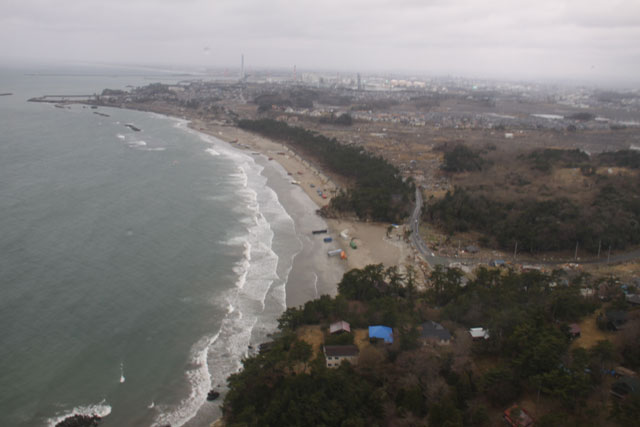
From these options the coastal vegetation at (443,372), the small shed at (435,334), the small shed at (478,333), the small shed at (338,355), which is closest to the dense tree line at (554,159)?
the coastal vegetation at (443,372)

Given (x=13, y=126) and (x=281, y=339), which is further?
(x=13, y=126)

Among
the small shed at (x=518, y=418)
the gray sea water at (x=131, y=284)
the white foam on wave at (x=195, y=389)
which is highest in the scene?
the small shed at (x=518, y=418)

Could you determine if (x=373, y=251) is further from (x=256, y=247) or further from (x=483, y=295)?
(x=483, y=295)

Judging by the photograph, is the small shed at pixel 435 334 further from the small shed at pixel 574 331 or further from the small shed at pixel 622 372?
the small shed at pixel 622 372

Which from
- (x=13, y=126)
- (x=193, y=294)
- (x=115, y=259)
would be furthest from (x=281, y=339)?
(x=13, y=126)

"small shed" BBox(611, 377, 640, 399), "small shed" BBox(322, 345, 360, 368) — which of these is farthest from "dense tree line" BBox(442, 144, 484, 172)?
"small shed" BBox(611, 377, 640, 399)

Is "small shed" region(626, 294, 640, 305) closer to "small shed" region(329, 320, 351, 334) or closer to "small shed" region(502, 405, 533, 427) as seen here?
"small shed" region(502, 405, 533, 427)

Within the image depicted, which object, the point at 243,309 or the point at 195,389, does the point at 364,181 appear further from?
the point at 195,389
